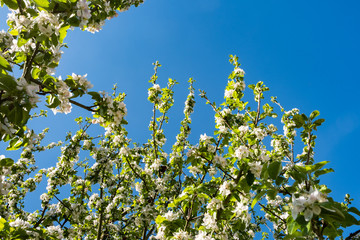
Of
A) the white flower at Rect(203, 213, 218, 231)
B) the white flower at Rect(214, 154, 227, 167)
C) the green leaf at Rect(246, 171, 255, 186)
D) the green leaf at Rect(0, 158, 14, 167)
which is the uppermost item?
the white flower at Rect(214, 154, 227, 167)

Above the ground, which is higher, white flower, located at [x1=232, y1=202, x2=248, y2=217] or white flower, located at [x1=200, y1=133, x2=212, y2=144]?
white flower, located at [x1=200, y1=133, x2=212, y2=144]

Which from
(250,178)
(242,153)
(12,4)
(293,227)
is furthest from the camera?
(242,153)

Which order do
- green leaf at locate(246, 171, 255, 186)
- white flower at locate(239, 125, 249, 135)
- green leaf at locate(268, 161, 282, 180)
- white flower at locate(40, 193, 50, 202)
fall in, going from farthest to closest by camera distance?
white flower at locate(40, 193, 50, 202) → white flower at locate(239, 125, 249, 135) → green leaf at locate(246, 171, 255, 186) → green leaf at locate(268, 161, 282, 180)

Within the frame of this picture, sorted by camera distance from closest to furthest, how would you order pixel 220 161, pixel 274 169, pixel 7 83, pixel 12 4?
1. pixel 274 169
2. pixel 7 83
3. pixel 12 4
4. pixel 220 161

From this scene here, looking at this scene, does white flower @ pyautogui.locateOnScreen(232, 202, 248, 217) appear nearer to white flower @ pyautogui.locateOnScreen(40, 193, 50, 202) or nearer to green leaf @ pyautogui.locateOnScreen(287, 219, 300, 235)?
green leaf @ pyautogui.locateOnScreen(287, 219, 300, 235)

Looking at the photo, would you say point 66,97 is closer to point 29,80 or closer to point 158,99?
point 29,80

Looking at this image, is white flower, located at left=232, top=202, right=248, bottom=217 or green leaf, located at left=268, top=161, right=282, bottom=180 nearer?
green leaf, located at left=268, top=161, right=282, bottom=180

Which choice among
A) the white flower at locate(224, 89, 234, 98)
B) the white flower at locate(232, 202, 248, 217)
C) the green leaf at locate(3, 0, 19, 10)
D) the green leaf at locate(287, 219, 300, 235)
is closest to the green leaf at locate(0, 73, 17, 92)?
the green leaf at locate(3, 0, 19, 10)

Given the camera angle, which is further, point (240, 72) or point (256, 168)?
point (240, 72)

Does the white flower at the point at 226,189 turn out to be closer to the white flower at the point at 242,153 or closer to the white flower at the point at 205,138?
the white flower at the point at 242,153

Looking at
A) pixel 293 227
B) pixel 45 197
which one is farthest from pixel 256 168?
pixel 45 197

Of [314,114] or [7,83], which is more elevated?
[314,114]

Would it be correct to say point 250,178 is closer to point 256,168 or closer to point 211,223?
point 256,168

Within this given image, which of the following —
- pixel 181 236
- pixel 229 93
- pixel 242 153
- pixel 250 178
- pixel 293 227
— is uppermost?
pixel 229 93
